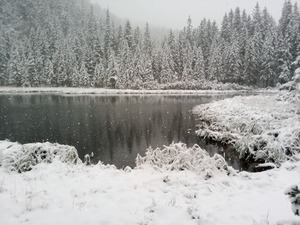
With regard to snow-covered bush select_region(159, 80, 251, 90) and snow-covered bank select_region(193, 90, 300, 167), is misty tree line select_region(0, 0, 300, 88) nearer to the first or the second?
snow-covered bush select_region(159, 80, 251, 90)

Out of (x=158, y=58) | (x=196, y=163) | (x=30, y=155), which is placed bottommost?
(x=196, y=163)

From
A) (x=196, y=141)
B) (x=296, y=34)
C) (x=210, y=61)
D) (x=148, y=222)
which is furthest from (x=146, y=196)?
(x=210, y=61)

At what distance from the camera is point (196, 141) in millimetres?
15469

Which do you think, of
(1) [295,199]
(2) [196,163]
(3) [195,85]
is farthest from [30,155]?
(3) [195,85]

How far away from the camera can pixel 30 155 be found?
8320 millimetres

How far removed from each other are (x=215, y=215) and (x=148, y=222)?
136cm

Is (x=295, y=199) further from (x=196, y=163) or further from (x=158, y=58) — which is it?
(x=158, y=58)

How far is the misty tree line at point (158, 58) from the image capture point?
5978 cm

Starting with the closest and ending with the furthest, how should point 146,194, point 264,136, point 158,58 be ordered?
1. point 146,194
2. point 264,136
3. point 158,58

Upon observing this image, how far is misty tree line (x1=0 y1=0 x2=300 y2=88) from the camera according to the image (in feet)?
196

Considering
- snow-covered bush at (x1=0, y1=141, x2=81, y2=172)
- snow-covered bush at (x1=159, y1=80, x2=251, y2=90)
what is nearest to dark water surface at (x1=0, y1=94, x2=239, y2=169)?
snow-covered bush at (x1=0, y1=141, x2=81, y2=172)

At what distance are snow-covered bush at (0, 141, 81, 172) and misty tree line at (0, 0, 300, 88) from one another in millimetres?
52449

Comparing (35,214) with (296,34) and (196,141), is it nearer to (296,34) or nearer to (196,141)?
(196,141)

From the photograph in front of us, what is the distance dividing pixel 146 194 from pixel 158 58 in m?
62.4
